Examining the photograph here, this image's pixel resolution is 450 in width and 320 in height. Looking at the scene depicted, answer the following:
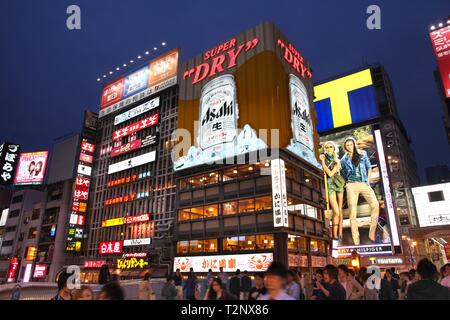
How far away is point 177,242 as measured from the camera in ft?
129

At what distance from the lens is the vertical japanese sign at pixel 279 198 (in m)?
31.3

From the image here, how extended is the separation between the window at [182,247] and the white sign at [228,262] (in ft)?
2.90

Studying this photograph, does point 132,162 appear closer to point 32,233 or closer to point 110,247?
point 110,247

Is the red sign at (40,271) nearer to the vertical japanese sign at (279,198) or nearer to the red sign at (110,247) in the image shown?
the red sign at (110,247)

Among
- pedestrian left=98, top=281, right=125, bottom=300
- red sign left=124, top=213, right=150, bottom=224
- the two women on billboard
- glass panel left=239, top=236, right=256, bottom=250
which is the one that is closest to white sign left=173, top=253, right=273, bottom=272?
glass panel left=239, top=236, right=256, bottom=250

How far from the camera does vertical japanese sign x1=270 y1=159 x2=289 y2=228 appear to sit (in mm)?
31328

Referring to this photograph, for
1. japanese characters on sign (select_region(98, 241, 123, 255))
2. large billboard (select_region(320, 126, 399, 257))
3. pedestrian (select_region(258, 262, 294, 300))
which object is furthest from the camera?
large billboard (select_region(320, 126, 399, 257))

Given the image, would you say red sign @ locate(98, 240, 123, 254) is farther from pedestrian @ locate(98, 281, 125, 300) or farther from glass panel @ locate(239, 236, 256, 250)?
pedestrian @ locate(98, 281, 125, 300)

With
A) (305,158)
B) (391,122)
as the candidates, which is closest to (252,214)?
(305,158)

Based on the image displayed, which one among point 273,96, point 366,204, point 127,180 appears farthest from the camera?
point 366,204

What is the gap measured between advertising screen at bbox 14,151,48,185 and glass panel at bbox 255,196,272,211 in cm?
4457

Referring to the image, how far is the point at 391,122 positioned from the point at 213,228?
153 feet

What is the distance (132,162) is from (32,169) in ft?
74.3

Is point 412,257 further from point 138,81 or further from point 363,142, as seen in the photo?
point 138,81
